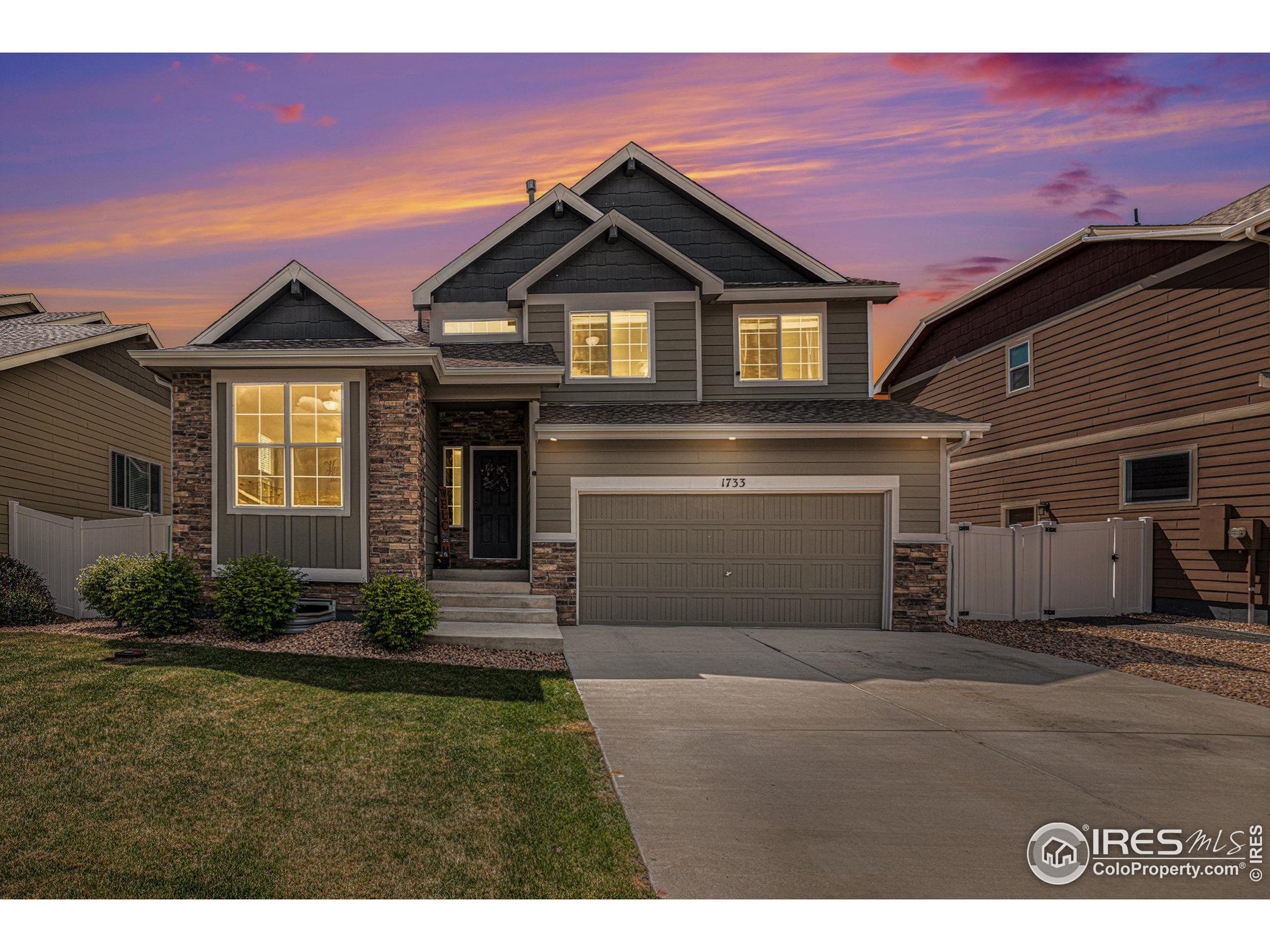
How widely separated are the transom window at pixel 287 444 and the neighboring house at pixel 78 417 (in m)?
5.10

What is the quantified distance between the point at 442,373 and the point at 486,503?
12.0 feet

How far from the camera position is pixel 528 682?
7676 mm

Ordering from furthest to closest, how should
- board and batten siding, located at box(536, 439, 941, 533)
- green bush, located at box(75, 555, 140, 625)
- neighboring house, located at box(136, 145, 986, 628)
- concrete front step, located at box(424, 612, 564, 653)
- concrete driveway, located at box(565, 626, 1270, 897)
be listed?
board and batten siding, located at box(536, 439, 941, 533) < neighboring house, located at box(136, 145, 986, 628) < green bush, located at box(75, 555, 140, 625) < concrete front step, located at box(424, 612, 564, 653) < concrete driveway, located at box(565, 626, 1270, 897)

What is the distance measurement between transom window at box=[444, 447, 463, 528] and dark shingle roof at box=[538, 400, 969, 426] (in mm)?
2256

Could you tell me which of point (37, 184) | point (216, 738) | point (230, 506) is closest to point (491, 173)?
point (230, 506)

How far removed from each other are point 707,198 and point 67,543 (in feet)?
43.7

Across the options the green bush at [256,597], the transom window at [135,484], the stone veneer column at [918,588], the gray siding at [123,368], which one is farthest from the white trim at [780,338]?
the transom window at [135,484]

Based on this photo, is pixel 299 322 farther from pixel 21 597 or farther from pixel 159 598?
pixel 21 597

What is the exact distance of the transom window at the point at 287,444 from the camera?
10.7 m

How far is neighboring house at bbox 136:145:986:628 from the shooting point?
422 inches

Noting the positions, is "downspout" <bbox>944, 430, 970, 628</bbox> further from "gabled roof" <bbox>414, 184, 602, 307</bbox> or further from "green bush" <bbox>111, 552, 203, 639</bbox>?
"green bush" <bbox>111, 552, 203, 639</bbox>

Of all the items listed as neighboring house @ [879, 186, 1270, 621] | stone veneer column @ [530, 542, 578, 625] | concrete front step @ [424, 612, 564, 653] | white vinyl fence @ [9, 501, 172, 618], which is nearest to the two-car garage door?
stone veneer column @ [530, 542, 578, 625]

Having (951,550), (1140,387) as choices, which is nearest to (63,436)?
Answer: (951,550)

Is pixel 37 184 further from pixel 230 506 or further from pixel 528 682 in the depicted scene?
pixel 528 682
